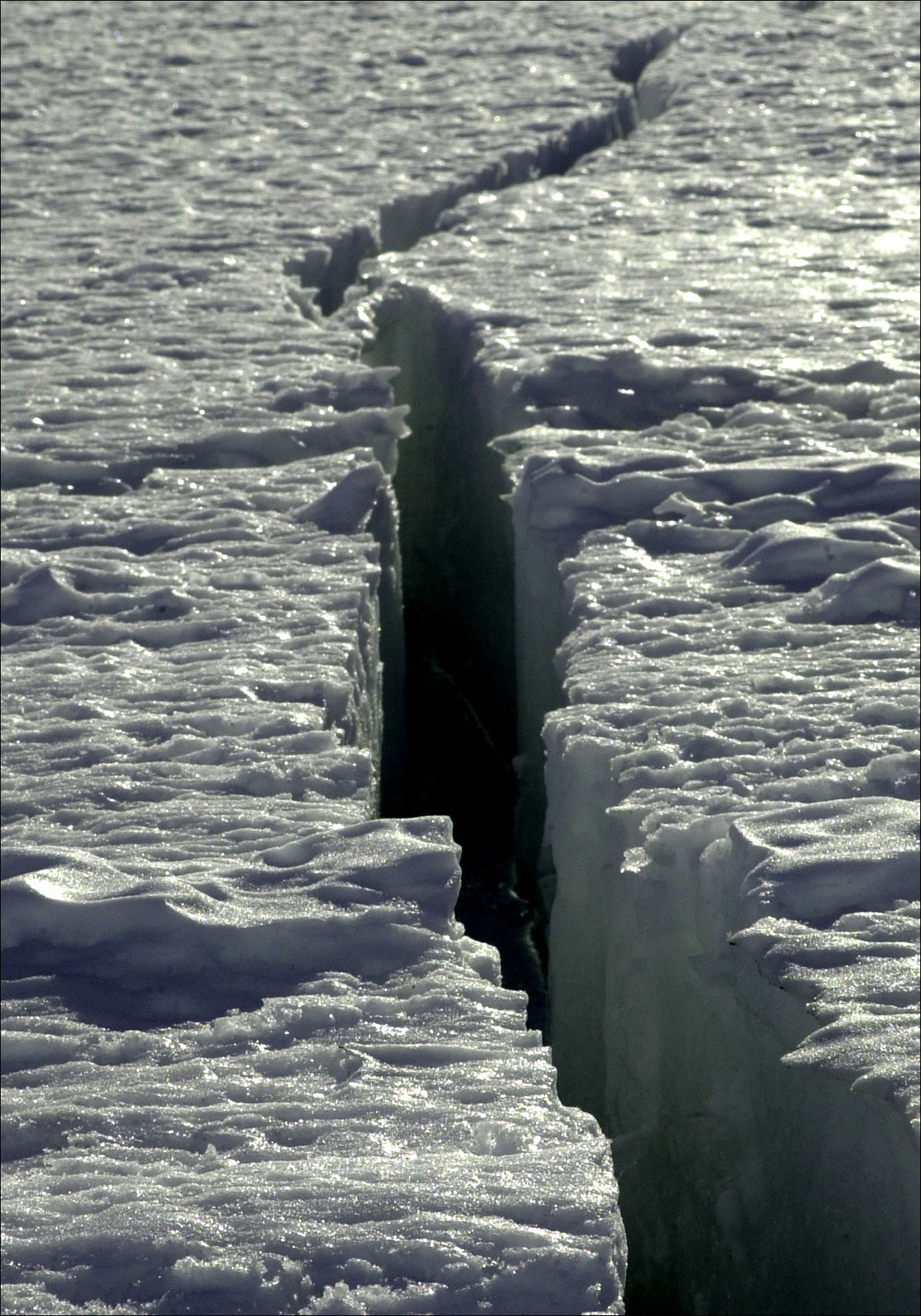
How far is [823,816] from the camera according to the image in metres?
2.20

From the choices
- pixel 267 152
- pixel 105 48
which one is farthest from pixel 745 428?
pixel 105 48

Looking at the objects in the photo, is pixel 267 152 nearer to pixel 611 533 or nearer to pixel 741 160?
pixel 741 160

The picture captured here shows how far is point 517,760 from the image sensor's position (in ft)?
10.6

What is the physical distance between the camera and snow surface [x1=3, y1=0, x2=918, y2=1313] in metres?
1.59

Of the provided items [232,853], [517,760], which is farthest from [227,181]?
[232,853]

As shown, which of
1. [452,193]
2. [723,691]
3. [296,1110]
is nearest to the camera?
[296,1110]

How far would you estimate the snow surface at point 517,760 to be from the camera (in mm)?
1593

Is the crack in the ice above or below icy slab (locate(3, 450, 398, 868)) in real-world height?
above

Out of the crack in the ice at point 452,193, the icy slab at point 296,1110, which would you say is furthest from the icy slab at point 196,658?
the crack in the ice at point 452,193

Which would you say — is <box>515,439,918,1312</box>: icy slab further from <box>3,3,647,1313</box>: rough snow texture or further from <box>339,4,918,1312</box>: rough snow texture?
<box>3,3,647,1313</box>: rough snow texture

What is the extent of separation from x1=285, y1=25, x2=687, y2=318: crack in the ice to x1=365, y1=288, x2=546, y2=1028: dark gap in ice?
1.44 ft

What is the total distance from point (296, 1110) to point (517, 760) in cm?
161

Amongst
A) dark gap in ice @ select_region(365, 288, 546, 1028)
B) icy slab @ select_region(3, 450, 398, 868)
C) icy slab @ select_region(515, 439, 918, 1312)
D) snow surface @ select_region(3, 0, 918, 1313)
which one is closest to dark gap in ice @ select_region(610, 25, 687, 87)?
snow surface @ select_region(3, 0, 918, 1313)

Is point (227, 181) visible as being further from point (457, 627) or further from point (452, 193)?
point (457, 627)
